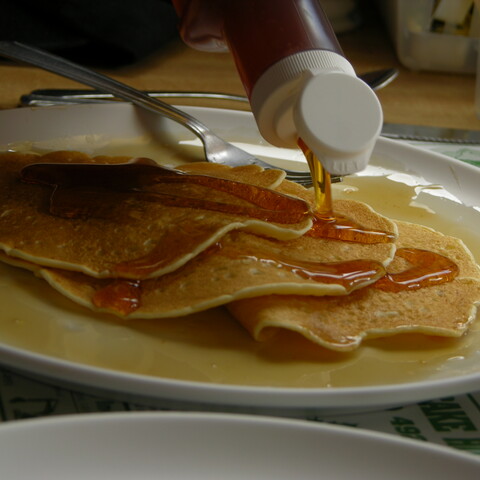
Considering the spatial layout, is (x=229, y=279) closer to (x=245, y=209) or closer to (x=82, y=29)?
(x=245, y=209)

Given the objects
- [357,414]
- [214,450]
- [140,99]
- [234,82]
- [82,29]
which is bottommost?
[234,82]

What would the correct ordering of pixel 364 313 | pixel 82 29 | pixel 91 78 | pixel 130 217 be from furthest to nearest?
pixel 82 29
pixel 91 78
pixel 130 217
pixel 364 313

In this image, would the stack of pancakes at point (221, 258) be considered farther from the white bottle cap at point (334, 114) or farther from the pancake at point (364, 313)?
the white bottle cap at point (334, 114)

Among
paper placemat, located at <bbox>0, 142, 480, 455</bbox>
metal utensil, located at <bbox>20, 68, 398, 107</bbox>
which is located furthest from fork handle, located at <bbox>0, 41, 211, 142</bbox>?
paper placemat, located at <bbox>0, 142, 480, 455</bbox>

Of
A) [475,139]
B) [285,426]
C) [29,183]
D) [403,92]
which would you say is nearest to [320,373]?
[285,426]

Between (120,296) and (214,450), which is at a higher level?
(214,450)

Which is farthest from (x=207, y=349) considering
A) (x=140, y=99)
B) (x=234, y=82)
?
(x=234, y=82)

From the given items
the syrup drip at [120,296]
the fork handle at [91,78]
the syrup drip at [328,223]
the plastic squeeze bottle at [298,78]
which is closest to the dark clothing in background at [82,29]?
the fork handle at [91,78]

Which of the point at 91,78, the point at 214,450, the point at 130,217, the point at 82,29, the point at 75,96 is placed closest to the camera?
the point at 214,450

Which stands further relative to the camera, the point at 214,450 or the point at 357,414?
the point at 357,414
